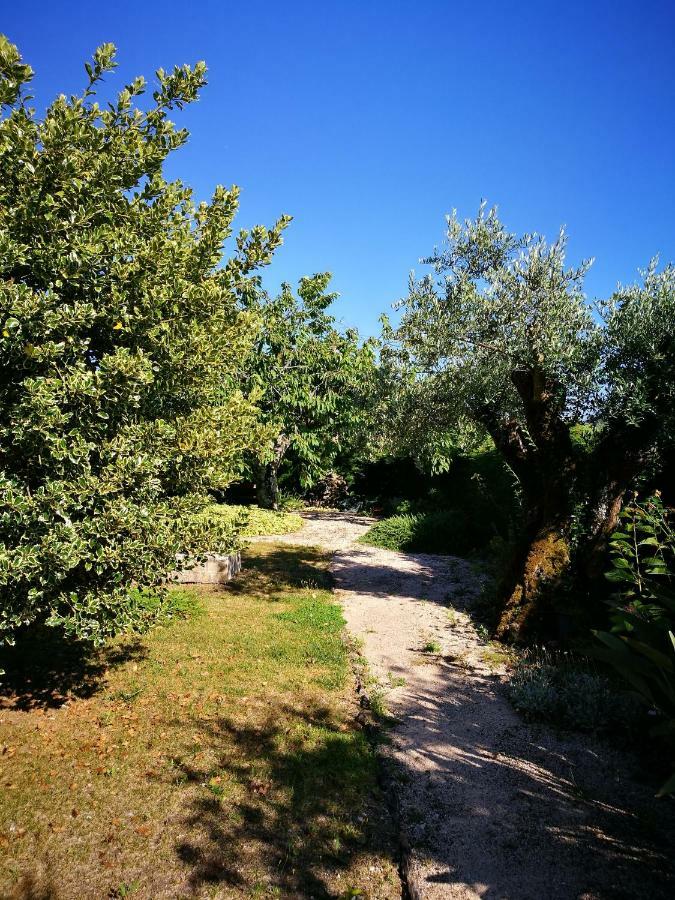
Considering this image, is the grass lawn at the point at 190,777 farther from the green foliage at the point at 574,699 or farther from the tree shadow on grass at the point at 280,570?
the tree shadow on grass at the point at 280,570

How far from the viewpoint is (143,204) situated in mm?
5008

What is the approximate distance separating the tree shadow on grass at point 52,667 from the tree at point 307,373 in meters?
12.9

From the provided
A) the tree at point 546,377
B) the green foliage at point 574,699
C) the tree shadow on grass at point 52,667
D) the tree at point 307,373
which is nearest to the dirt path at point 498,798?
the green foliage at point 574,699

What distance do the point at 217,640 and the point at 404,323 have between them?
20.8 feet

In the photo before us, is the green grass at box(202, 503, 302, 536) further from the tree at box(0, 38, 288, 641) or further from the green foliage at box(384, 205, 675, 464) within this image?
the tree at box(0, 38, 288, 641)

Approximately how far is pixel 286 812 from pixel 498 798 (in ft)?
6.14

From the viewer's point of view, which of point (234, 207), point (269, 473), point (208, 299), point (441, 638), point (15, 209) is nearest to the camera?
point (15, 209)

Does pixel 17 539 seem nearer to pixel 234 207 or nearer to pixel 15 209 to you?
pixel 15 209

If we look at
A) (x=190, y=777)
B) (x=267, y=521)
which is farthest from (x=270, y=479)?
(x=190, y=777)

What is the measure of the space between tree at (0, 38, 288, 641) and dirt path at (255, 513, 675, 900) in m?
3.28

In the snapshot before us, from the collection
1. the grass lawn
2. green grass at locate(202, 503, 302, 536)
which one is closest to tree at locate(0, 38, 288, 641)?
the grass lawn

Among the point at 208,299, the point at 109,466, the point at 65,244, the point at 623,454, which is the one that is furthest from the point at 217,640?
the point at 623,454

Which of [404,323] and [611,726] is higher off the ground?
Result: [404,323]

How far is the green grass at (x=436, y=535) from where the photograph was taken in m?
14.9
